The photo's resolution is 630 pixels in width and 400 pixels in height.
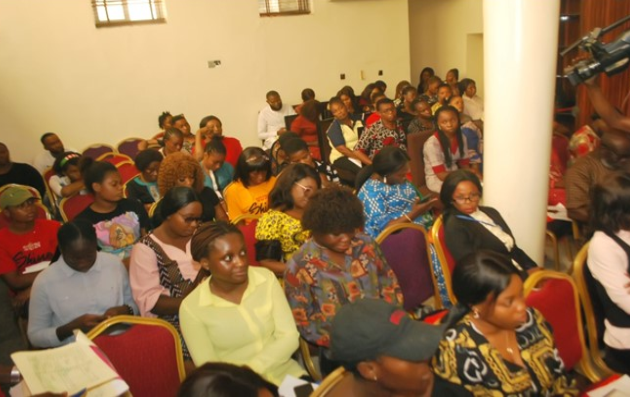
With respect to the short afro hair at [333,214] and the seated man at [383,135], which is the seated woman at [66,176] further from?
the short afro hair at [333,214]

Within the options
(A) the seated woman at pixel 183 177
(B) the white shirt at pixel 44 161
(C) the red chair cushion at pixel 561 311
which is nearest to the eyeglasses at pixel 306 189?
(A) the seated woman at pixel 183 177

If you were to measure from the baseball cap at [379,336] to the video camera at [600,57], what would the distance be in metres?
2.54

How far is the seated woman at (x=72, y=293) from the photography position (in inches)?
101

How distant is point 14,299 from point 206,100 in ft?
18.5

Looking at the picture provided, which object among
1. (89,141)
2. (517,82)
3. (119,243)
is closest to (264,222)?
(119,243)

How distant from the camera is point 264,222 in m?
3.07

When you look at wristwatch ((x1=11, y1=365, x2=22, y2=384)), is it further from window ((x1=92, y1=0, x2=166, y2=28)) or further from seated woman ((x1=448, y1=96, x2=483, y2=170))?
window ((x1=92, y1=0, x2=166, y2=28))

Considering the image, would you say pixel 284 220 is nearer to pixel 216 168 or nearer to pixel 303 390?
pixel 303 390

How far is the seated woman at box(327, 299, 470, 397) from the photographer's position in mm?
1626

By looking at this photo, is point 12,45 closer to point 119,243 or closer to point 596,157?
point 119,243

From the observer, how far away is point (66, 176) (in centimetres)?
566

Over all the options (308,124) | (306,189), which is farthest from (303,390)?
(308,124)

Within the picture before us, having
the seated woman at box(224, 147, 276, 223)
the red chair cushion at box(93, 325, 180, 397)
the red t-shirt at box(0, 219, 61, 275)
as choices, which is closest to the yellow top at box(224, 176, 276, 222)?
the seated woman at box(224, 147, 276, 223)

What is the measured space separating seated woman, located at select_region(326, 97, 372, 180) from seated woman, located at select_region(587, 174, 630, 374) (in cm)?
353
